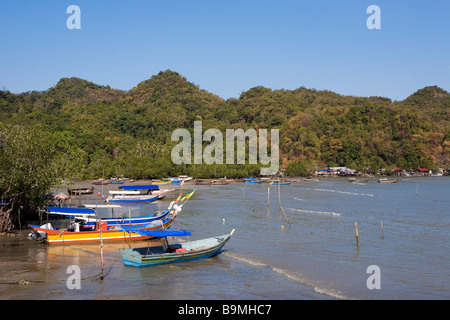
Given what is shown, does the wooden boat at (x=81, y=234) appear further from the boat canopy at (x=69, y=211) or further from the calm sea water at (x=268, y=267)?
the boat canopy at (x=69, y=211)

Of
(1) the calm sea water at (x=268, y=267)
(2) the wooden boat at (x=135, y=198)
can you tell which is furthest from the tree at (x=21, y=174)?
(2) the wooden boat at (x=135, y=198)

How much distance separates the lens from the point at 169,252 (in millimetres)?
17438

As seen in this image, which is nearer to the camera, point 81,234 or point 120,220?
point 81,234

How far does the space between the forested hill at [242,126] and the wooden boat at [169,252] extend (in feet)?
212

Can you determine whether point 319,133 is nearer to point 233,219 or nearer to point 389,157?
point 389,157

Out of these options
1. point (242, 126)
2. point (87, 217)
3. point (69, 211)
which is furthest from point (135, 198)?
point (242, 126)

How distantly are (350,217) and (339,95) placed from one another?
466 feet

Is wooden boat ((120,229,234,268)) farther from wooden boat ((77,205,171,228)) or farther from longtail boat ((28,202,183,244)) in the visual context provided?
wooden boat ((77,205,171,228))

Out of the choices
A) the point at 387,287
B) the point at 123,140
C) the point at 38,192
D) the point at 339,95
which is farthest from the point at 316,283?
the point at 339,95

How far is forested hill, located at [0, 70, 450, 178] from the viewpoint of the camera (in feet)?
294

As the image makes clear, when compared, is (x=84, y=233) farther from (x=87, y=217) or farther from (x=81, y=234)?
(x=87, y=217)

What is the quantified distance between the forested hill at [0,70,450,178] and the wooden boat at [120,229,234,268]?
64753 mm

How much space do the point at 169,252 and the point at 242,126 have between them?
10888 cm
